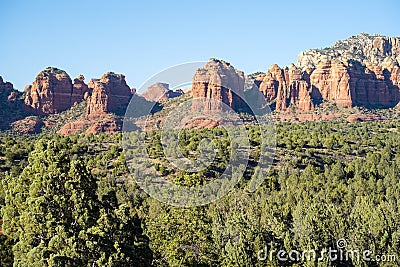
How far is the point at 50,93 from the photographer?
142375mm

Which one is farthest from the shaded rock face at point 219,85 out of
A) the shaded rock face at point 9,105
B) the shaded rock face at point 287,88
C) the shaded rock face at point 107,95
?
the shaded rock face at point 9,105

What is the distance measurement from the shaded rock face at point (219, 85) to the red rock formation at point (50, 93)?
42.7m

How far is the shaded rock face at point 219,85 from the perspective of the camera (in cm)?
13088

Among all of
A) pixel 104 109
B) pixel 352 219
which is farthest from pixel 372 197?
pixel 104 109

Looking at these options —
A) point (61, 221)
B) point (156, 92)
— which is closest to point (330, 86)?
point (156, 92)

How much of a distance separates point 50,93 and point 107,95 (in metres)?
18.9

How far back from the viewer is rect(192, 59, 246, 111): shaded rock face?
131 metres

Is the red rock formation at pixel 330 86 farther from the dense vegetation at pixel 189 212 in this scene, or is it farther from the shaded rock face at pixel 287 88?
the dense vegetation at pixel 189 212

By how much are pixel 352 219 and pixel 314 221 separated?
475 centimetres

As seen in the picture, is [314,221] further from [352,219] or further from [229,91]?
[229,91]

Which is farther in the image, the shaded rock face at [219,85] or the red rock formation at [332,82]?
the red rock formation at [332,82]

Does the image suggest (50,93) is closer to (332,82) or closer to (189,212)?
(332,82)

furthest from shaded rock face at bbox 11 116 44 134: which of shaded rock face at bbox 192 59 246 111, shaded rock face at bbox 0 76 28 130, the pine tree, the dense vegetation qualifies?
the pine tree

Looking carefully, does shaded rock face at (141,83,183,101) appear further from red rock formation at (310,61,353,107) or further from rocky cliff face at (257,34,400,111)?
red rock formation at (310,61,353,107)
